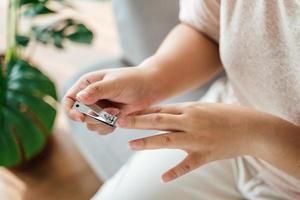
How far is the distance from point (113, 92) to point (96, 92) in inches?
1.4

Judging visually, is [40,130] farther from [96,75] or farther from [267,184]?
[267,184]

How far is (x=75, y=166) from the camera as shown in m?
1.30

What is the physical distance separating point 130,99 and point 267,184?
27cm

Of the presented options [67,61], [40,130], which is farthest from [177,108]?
[67,61]

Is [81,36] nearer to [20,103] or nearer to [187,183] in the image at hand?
[20,103]

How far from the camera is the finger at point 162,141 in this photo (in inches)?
21.3

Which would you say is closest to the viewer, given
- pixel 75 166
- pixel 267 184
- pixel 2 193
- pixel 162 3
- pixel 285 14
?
pixel 285 14

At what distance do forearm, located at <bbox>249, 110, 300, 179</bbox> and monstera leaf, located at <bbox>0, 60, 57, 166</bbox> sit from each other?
549 millimetres

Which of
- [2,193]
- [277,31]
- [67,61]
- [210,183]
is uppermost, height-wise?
[277,31]

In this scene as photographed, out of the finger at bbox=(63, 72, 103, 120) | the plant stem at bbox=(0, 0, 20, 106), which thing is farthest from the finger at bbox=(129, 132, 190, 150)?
the plant stem at bbox=(0, 0, 20, 106)

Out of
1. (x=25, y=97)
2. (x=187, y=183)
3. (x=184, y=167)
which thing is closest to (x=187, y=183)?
(x=187, y=183)

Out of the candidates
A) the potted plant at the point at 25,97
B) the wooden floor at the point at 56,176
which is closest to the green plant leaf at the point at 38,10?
the potted plant at the point at 25,97

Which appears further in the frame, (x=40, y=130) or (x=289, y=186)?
(x=40, y=130)

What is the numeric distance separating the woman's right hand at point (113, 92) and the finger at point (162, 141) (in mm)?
57
